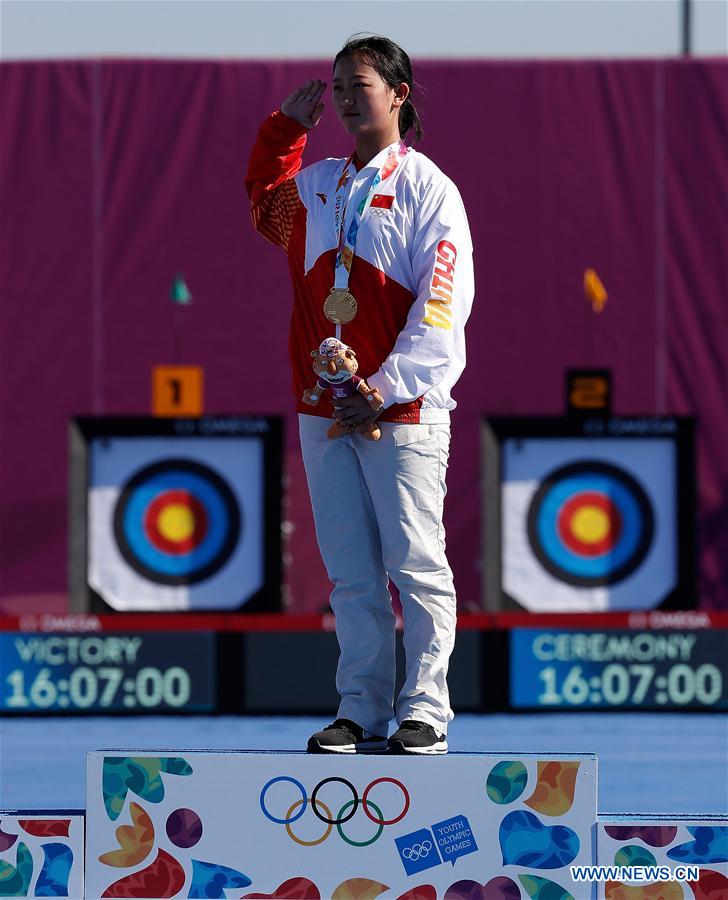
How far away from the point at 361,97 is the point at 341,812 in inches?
45.2

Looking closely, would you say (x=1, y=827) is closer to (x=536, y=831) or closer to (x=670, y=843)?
(x=536, y=831)

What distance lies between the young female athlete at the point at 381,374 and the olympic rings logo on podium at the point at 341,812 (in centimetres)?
9

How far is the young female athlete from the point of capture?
8.50ft

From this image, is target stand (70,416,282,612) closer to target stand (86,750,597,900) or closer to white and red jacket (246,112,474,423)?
white and red jacket (246,112,474,423)

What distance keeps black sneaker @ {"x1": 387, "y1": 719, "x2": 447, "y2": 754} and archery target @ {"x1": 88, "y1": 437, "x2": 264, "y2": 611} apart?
3.11m

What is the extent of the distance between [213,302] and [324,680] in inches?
129

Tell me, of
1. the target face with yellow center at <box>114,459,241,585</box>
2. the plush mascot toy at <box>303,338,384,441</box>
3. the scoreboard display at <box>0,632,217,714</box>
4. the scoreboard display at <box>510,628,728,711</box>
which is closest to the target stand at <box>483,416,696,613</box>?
the scoreboard display at <box>510,628,728,711</box>

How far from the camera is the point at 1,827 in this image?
2537 mm

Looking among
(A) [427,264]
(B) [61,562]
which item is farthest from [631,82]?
(A) [427,264]

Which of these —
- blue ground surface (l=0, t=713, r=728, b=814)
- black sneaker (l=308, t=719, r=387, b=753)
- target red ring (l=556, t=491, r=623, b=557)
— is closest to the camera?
black sneaker (l=308, t=719, r=387, b=753)

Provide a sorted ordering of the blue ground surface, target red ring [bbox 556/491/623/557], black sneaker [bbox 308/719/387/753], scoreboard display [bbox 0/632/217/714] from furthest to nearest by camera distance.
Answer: target red ring [bbox 556/491/623/557]
scoreboard display [bbox 0/632/217/714]
the blue ground surface
black sneaker [bbox 308/719/387/753]

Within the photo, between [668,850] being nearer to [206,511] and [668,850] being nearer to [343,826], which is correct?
[343,826]

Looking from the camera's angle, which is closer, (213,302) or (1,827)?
(1,827)

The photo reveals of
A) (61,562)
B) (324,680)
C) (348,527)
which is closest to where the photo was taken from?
(348,527)
